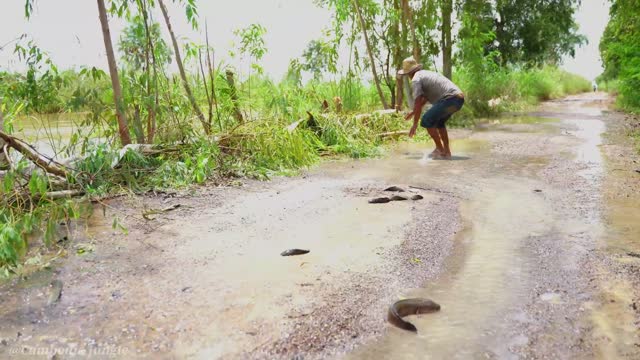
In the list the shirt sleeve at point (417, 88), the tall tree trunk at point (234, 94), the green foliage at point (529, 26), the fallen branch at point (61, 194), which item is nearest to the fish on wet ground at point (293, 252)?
the fallen branch at point (61, 194)

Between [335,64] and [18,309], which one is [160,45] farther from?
[335,64]

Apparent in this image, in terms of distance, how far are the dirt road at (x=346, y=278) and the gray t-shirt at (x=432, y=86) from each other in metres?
2.83

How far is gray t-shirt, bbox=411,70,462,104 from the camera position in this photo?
26.7ft

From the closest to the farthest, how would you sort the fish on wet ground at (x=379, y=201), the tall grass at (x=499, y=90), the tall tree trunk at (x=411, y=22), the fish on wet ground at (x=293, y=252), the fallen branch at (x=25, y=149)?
the fish on wet ground at (x=293, y=252) < the fallen branch at (x=25, y=149) < the fish on wet ground at (x=379, y=201) < the tall tree trunk at (x=411, y=22) < the tall grass at (x=499, y=90)

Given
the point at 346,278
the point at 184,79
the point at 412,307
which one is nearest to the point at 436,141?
the point at 184,79

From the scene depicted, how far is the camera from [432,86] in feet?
26.9

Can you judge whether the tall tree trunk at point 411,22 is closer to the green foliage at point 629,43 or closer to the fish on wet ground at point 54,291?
the green foliage at point 629,43

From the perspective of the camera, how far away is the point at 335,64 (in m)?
12.1

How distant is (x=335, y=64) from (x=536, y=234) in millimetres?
8721

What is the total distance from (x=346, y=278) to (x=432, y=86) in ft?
18.5

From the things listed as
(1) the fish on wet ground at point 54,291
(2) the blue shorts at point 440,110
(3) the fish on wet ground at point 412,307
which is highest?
(2) the blue shorts at point 440,110

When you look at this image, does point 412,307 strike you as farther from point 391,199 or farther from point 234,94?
point 234,94

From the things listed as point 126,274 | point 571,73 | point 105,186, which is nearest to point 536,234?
point 126,274

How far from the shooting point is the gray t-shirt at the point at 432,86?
8141 millimetres
